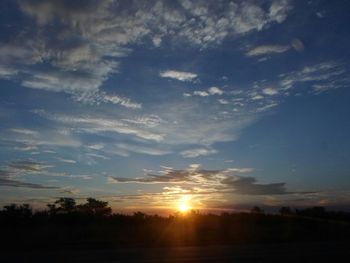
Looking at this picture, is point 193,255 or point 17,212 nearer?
point 193,255

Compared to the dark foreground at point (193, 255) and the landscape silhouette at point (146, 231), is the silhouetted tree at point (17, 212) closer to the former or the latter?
the landscape silhouette at point (146, 231)

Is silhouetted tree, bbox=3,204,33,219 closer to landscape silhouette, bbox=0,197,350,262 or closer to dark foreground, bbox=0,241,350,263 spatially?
landscape silhouette, bbox=0,197,350,262

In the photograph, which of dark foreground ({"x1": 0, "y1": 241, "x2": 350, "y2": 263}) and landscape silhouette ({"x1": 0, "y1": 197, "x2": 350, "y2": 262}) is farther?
landscape silhouette ({"x1": 0, "y1": 197, "x2": 350, "y2": 262})

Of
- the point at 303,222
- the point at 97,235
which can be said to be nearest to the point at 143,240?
the point at 97,235

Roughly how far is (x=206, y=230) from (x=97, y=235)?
722 cm

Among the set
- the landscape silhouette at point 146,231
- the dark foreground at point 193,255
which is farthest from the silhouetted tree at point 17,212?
the dark foreground at point 193,255

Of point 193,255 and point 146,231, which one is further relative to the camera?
point 146,231

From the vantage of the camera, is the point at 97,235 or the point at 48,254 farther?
the point at 97,235

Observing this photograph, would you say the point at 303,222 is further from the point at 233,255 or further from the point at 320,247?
the point at 233,255

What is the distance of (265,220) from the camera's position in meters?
40.3

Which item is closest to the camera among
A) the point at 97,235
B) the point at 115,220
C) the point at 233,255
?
the point at 233,255

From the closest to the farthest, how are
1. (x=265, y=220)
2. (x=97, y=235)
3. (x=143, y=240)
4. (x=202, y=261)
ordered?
(x=202, y=261) < (x=143, y=240) < (x=97, y=235) < (x=265, y=220)

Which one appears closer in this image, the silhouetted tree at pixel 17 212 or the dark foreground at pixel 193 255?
the dark foreground at pixel 193 255

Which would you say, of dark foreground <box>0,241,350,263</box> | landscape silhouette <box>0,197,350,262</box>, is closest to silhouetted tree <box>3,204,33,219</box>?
landscape silhouette <box>0,197,350,262</box>
